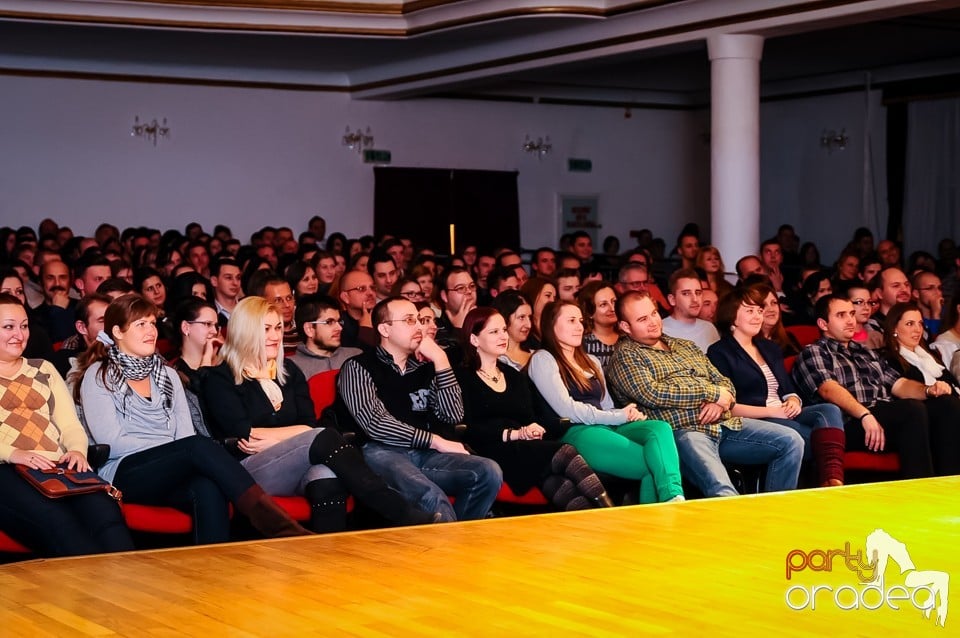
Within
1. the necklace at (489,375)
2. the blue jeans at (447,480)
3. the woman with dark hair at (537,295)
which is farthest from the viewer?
the woman with dark hair at (537,295)

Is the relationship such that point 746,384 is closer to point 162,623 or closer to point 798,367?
point 798,367

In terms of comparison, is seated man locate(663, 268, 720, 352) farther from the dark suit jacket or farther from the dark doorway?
the dark doorway

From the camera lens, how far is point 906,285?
7691 millimetres

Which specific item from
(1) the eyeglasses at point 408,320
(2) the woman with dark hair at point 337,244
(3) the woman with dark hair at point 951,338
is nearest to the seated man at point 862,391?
(3) the woman with dark hair at point 951,338

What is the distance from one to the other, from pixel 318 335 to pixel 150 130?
30.3ft

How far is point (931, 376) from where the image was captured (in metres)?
6.59

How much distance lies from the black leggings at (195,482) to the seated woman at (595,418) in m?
1.47

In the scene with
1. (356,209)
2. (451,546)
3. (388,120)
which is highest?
(388,120)

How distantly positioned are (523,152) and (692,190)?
96.0 inches

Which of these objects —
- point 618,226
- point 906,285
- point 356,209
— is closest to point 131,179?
point 356,209

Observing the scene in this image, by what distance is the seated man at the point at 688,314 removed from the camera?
6.78 metres

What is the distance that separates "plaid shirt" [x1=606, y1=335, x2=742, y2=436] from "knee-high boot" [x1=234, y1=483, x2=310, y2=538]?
5.66 ft

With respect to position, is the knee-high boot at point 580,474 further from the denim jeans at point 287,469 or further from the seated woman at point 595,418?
the denim jeans at point 287,469

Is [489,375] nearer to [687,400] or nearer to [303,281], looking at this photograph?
[687,400]
